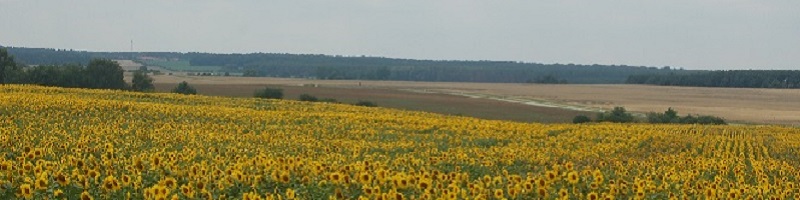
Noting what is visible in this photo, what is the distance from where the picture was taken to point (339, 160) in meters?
12.3

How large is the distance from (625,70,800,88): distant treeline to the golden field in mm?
94713

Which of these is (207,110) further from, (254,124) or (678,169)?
(678,169)

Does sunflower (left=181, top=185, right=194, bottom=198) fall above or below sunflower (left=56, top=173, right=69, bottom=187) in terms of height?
below

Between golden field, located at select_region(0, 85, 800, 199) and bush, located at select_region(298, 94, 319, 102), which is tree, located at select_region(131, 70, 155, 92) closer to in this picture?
bush, located at select_region(298, 94, 319, 102)

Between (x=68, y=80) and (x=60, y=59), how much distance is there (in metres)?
99.9

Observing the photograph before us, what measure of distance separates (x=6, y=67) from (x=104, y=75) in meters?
6.95

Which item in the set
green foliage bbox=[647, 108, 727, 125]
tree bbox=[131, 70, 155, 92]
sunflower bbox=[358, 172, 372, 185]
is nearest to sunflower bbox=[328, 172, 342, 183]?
sunflower bbox=[358, 172, 372, 185]

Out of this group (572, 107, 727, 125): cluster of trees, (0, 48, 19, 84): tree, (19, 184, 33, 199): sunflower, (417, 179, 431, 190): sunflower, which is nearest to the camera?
(19, 184, 33, 199): sunflower

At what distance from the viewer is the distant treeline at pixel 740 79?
122 m

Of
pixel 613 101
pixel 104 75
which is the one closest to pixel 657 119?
pixel 613 101

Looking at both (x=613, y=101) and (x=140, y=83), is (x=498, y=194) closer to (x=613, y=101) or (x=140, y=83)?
(x=140, y=83)

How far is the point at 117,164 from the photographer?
1009cm

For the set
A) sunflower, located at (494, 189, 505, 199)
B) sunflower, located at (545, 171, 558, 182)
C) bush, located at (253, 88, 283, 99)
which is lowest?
bush, located at (253, 88, 283, 99)

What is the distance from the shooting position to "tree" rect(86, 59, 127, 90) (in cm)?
→ 6781
